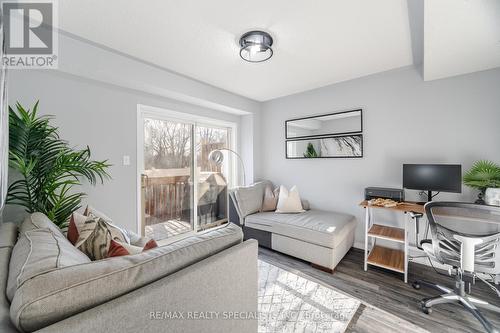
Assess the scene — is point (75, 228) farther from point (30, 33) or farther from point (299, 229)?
point (299, 229)

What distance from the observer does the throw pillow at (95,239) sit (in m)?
1.06

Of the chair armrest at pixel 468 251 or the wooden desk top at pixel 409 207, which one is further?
the wooden desk top at pixel 409 207

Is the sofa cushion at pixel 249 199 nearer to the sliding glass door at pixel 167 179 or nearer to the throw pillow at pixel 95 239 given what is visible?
the sliding glass door at pixel 167 179

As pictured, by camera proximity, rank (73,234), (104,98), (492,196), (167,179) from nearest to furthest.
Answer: (73,234), (492,196), (104,98), (167,179)

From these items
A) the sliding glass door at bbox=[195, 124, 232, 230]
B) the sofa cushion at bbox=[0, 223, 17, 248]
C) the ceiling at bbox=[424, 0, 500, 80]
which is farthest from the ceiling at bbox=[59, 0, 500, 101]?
the sofa cushion at bbox=[0, 223, 17, 248]

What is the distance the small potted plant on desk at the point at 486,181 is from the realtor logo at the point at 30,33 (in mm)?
3862

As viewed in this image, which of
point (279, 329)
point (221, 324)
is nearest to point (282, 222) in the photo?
point (279, 329)

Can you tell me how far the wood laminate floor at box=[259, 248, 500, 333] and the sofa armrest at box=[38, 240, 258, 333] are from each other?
1099 millimetres

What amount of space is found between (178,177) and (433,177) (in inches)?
126

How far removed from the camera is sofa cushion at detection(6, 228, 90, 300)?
611 mm

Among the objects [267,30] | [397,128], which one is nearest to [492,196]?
[397,128]

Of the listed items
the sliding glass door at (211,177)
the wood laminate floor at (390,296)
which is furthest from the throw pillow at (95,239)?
the sliding glass door at (211,177)

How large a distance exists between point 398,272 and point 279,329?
5.11 feet

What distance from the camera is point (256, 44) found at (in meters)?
1.85
